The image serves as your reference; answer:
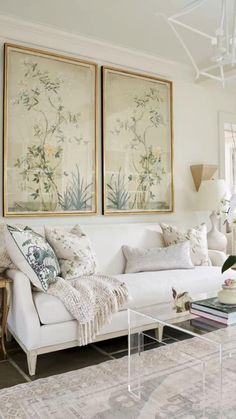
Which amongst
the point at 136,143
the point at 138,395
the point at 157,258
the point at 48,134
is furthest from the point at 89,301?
the point at 136,143

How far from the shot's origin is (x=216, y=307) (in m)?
2.12

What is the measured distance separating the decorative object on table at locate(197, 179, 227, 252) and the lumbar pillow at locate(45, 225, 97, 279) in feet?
5.31

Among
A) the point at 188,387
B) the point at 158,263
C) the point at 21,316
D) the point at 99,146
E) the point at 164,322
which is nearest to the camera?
the point at 164,322

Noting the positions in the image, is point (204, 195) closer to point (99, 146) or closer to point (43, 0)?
point (99, 146)

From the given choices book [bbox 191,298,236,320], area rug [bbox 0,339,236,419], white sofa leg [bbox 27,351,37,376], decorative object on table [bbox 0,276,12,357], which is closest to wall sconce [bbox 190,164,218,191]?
area rug [bbox 0,339,236,419]

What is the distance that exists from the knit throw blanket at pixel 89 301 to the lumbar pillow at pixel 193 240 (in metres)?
1.12

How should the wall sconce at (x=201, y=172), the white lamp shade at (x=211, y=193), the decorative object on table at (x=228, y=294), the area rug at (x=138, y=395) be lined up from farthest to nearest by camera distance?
the wall sconce at (x=201, y=172), the white lamp shade at (x=211, y=193), the decorative object on table at (x=228, y=294), the area rug at (x=138, y=395)

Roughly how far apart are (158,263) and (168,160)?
135 centimetres

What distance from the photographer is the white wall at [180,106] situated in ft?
11.7

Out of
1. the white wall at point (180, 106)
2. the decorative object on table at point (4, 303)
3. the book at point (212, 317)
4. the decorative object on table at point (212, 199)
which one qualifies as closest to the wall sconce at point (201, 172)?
the white wall at point (180, 106)

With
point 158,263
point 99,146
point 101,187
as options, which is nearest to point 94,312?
point 158,263

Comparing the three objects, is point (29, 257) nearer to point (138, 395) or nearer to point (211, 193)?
point (138, 395)

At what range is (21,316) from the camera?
2461 mm

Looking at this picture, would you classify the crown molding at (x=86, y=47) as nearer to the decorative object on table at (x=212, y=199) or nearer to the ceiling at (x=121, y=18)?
the ceiling at (x=121, y=18)
